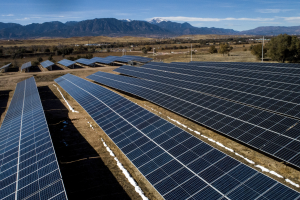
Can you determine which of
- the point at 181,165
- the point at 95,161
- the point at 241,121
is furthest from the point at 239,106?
the point at 95,161

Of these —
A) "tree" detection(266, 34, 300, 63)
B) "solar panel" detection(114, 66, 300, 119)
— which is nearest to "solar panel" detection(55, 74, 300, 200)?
"solar panel" detection(114, 66, 300, 119)

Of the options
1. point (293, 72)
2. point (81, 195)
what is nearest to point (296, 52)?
point (293, 72)

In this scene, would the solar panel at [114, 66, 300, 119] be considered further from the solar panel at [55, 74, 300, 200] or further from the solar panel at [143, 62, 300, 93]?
the solar panel at [55, 74, 300, 200]

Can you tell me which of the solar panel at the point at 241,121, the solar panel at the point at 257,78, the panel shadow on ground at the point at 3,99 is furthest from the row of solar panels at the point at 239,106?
the panel shadow on ground at the point at 3,99

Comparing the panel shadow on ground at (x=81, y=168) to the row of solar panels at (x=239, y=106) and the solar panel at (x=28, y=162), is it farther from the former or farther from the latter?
the row of solar panels at (x=239, y=106)

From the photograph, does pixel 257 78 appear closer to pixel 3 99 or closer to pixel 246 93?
pixel 246 93
